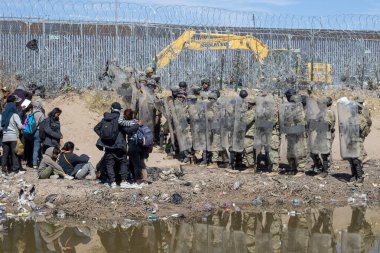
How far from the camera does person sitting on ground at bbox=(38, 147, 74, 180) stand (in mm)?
11180

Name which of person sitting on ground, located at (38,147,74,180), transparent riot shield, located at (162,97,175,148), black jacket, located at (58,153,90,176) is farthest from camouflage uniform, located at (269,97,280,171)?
person sitting on ground, located at (38,147,74,180)

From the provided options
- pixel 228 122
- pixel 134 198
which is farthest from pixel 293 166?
pixel 134 198

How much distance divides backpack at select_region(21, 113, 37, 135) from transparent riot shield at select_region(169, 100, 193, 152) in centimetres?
277

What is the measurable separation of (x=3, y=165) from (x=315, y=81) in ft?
35.7

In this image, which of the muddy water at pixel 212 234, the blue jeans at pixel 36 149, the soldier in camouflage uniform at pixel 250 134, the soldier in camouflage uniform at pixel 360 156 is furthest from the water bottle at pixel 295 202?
the blue jeans at pixel 36 149

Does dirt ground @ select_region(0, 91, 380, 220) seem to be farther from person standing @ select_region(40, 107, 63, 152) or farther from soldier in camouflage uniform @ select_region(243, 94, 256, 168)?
person standing @ select_region(40, 107, 63, 152)

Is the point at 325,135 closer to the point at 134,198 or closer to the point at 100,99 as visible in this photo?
the point at 134,198

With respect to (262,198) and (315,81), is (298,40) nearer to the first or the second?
(315,81)

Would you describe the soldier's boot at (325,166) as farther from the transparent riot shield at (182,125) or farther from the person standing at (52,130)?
the person standing at (52,130)

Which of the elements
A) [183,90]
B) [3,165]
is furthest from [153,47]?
[3,165]

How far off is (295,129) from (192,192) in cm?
235

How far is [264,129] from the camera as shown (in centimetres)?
1197

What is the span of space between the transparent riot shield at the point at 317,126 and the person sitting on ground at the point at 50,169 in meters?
4.41

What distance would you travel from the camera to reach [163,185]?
11.1 metres
